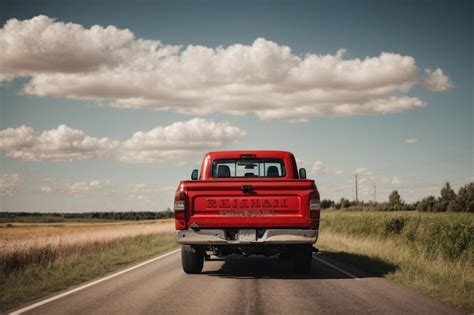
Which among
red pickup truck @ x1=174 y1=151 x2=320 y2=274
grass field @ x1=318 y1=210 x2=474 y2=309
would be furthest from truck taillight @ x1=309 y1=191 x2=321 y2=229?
grass field @ x1=318 y1=210 x2=474 y2=309

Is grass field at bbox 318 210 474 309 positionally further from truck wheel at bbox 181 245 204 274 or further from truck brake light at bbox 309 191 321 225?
truck wheel at bbox 181 245 204 274

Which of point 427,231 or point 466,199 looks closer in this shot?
point 427,231

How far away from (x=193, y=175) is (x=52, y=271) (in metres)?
3.78

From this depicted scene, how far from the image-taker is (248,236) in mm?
9117

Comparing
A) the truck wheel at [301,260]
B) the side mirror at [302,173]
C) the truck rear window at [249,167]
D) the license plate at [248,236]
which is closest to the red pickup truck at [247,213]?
the license plate at [248,236]

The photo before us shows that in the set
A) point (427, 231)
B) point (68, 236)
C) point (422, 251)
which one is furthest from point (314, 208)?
point (68, 236)

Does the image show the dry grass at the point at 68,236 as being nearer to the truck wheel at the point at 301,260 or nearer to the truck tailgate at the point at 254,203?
the truck tailgate at the point at 254,203

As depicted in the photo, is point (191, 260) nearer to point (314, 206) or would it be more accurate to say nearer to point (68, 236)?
point (314, 206)

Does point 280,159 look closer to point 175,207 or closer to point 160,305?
point 175,207

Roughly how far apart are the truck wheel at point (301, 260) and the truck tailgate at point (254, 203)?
1039 millimetres

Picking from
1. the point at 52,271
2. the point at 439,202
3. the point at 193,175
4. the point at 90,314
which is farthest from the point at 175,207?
the point at 439,202

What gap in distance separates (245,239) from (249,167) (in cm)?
241

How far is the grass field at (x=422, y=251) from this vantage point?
340 inches

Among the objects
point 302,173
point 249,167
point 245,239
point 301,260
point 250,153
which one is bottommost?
point 301,260
